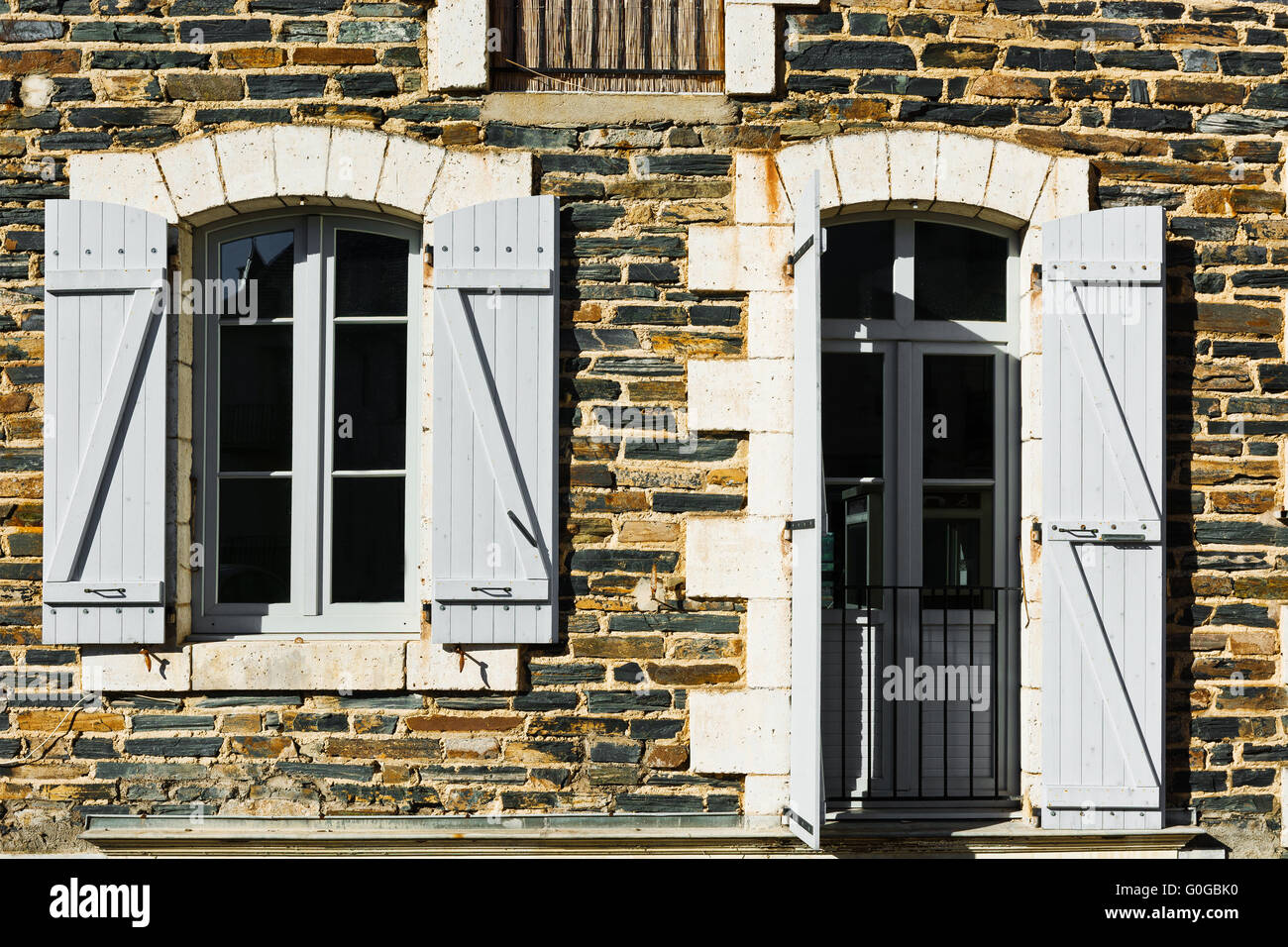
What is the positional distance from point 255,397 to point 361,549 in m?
0.73

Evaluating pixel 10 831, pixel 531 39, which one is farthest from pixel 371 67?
pixel 10 831

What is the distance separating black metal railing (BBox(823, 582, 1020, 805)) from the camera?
4539 mm

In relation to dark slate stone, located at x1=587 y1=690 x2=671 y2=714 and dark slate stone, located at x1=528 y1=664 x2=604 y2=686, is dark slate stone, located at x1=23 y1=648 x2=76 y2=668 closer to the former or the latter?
dark slate stone, located at x1=528 y1=664 x2=604 y2=686

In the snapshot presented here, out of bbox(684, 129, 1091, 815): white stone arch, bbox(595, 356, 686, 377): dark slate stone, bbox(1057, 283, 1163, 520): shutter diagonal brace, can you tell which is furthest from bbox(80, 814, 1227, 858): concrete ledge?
bbox(595, 356, 686, 377): dark slate stone

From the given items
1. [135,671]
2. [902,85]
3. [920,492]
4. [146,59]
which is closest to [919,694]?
[920,492]

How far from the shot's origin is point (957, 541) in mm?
4641

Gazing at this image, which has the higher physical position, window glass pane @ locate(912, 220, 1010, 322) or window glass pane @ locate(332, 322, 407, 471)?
window glass pane @ locate(912, 220, 1010, 322)

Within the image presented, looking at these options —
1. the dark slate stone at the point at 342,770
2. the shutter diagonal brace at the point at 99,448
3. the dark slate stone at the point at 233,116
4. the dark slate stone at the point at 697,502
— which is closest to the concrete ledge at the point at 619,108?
the dark slate stone at the point at 233,116

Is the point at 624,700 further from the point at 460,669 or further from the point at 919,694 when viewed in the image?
the point at 919,694

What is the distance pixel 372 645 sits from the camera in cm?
430

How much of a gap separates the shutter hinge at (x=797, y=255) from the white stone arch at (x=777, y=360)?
0.02 metres

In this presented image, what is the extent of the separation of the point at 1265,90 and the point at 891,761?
3041 millimetres

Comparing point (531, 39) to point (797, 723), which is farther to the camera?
point (531, 39)

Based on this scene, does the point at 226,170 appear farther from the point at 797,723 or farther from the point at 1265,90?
the point at 1265,90
